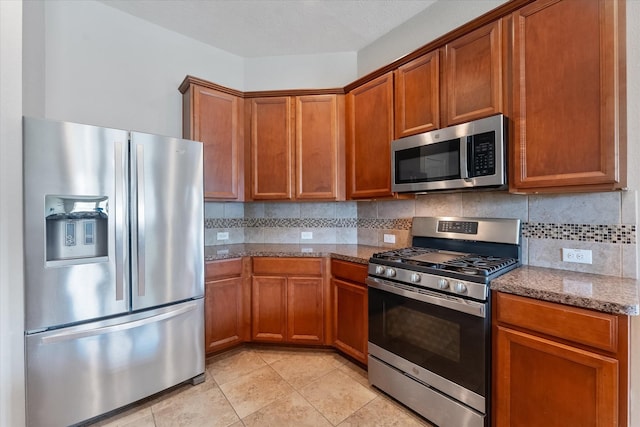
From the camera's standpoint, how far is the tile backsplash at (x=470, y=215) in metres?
1.46

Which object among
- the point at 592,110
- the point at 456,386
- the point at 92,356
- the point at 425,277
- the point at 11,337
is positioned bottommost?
the point at 456,386

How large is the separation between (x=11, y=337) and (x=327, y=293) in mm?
1911

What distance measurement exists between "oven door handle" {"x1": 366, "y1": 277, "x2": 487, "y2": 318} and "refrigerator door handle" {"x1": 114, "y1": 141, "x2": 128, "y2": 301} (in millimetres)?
1589

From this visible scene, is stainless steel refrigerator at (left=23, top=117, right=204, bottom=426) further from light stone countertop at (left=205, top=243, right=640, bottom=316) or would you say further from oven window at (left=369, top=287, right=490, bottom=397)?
light stone countertop at (left=205, top=243, right=640, bottom=316)

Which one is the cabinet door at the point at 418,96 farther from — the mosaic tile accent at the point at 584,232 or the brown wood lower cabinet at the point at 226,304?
the brown wood lower cabinet at the point at 226,304

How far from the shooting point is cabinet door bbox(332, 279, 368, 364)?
2145 mm

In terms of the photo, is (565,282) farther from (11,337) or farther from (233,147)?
(11,337)

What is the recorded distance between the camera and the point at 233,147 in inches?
104

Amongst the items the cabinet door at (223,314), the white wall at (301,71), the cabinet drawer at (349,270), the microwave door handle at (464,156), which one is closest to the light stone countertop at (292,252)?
the cabinet drawer at (349,270)

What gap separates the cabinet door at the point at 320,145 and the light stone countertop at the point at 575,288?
1.56 metres

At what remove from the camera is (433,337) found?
5.32 ft

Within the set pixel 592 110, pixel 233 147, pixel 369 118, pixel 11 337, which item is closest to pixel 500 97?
pixel 592 110

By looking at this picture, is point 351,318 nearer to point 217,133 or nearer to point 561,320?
point 561,320

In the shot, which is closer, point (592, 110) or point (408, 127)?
point (592, 110)
